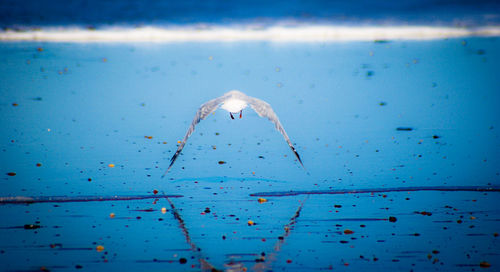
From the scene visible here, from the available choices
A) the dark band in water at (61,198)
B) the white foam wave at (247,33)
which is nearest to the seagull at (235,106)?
the dark band in water at (61,198)

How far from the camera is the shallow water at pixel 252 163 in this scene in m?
7.60

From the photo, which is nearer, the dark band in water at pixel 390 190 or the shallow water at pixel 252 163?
the shallow water at pixel 252 163

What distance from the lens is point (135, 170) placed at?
10.5m

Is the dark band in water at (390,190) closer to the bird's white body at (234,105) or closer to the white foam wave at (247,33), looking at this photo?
the bird's white body at (234,105)

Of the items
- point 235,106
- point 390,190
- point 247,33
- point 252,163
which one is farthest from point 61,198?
point 247,33

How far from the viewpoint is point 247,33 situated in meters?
28.8

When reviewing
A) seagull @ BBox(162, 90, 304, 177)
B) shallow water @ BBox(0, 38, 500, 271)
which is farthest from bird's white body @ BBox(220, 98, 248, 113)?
shallow water @ BBox(0, 38, 500, 271)

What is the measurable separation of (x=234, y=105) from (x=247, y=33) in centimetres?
1919

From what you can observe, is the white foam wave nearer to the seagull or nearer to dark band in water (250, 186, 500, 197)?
the seagull

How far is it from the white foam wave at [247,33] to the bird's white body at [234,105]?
55.0 feet

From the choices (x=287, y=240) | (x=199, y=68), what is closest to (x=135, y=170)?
(x=287, y=240)

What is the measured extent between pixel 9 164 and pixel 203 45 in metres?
15.3

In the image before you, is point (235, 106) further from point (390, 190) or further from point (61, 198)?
point (61, 198)

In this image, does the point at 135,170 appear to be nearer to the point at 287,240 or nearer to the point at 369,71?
the point at 287,240
